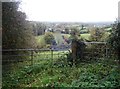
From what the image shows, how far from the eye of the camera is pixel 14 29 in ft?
17.0

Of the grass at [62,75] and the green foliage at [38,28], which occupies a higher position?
the green foliage at [38,28]

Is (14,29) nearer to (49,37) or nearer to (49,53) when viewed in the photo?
(49,37)

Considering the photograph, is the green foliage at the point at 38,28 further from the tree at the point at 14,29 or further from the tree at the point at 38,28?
the tree at the point at 14,29

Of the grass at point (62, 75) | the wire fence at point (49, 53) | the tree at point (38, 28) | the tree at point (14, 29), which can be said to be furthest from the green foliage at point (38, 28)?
the grass at point (62, 75)

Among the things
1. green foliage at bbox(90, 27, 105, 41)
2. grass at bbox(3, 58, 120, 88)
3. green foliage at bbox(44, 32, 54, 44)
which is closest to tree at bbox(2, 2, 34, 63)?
green foliage at bbox(44, 32, 54, 44)

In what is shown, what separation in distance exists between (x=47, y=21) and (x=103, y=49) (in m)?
1.21

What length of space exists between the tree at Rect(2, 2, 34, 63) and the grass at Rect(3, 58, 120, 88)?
454mm

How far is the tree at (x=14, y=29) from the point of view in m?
5.09

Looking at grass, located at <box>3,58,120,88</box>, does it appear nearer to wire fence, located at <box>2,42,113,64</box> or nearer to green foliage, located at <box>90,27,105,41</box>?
wire fence, located at <box>2,42,113,64</box>

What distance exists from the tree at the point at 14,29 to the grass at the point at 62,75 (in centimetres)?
45

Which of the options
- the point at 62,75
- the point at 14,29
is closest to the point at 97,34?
the point at 62,75

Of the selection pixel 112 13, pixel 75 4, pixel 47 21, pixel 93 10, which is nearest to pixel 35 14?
pixel 47 21

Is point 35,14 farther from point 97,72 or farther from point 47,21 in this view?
point 97,72

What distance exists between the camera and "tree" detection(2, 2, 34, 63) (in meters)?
5.09
